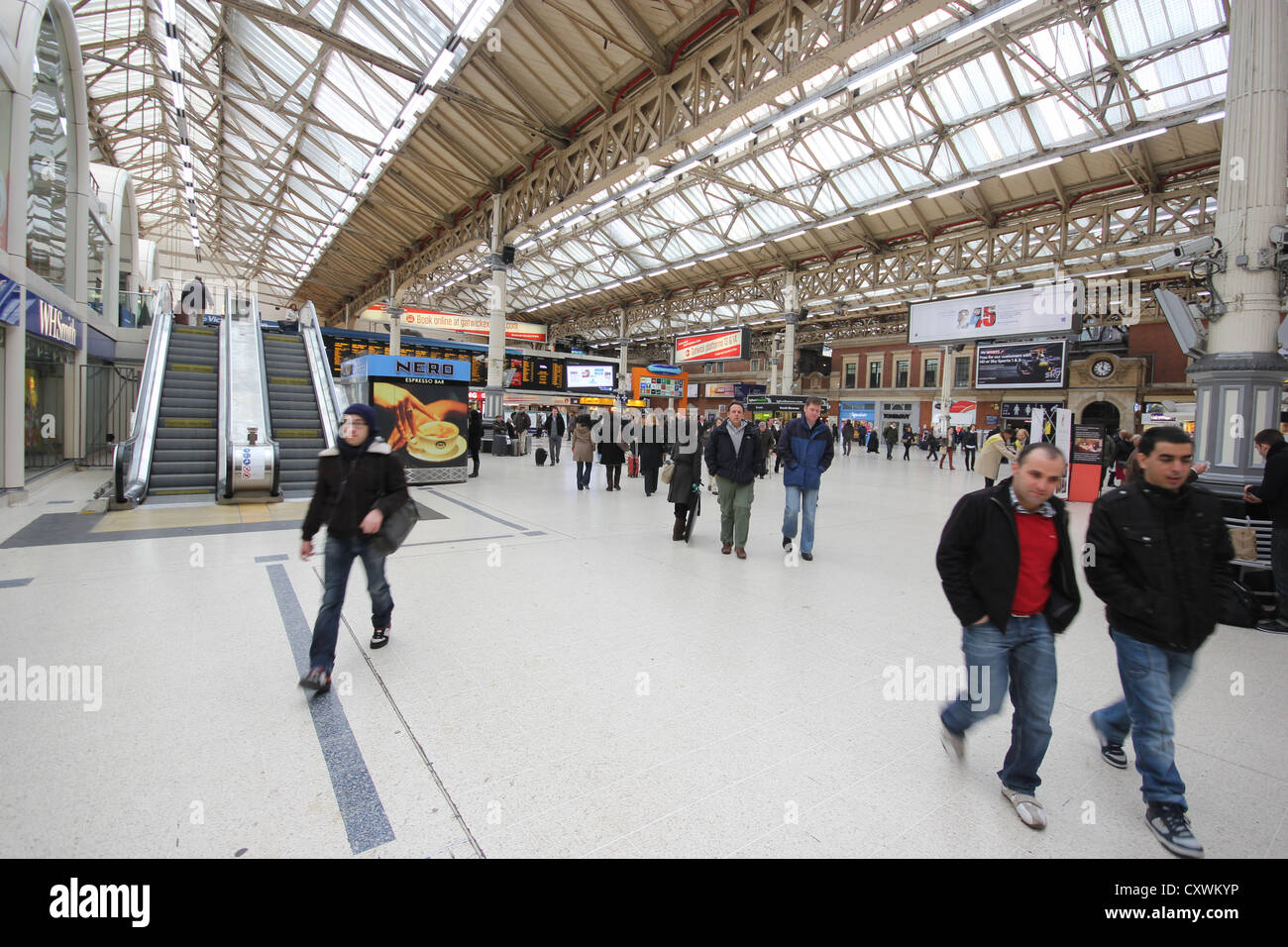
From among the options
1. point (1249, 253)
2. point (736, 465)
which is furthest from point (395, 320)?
point (1249, 253)

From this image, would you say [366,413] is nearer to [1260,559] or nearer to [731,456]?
[731,456]

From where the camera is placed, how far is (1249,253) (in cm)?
509

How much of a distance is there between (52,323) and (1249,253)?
1623cm

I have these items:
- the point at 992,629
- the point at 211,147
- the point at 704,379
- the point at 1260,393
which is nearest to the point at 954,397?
the point at 704,379

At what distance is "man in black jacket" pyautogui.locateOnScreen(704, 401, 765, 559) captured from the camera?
20.3 ft

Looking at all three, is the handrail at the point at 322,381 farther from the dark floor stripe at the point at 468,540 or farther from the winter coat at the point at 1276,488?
the winter coat at the point at 1276,488

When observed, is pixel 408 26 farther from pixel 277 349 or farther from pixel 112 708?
pixel 112 708

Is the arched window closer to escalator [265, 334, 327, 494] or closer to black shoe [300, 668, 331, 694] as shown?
escalator [265, 334, 327, 494]

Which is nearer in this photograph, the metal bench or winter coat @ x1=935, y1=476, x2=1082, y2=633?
winter coat @ x1=935, y1=476, x2=1082, y2=633

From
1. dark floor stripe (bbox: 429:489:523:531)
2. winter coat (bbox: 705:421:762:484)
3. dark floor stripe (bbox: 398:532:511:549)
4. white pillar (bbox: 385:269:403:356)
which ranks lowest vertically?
dark floor stripe (bbox: 398:532:511:549)

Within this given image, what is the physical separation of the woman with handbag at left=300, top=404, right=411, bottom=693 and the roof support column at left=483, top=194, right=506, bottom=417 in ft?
52.2

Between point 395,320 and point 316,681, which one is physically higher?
point 395,320

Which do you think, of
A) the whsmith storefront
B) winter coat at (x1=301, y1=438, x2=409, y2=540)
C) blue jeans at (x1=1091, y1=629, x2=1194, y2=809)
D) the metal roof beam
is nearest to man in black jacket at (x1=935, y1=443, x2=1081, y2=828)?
blue jeans at (x1=1091, y1=629, x2=1194, y2=809)

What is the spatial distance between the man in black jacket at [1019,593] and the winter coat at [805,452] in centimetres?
399
